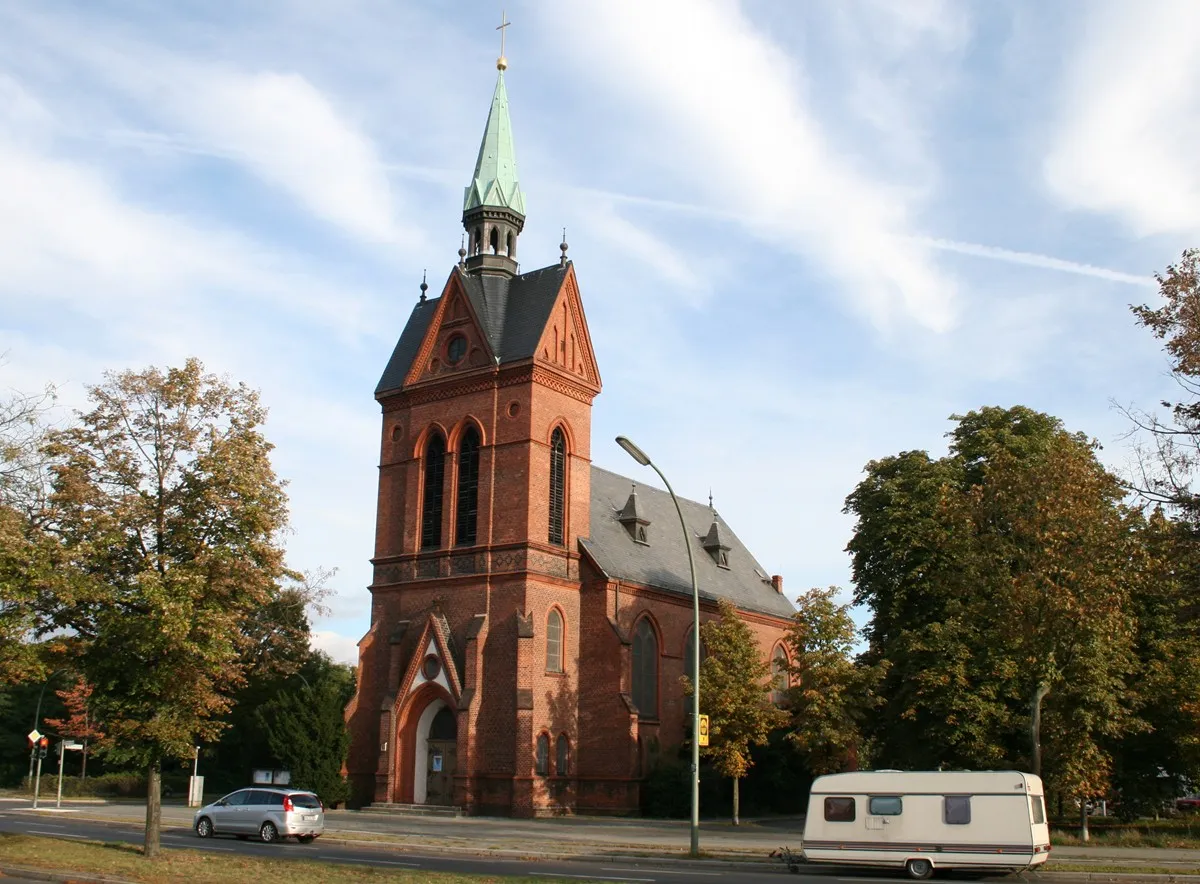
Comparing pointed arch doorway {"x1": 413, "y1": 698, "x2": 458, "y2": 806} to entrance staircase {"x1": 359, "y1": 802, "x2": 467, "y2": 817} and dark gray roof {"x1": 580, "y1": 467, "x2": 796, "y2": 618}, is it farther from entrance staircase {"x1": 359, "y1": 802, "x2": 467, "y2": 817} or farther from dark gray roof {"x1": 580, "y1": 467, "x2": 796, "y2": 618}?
dark gray roof {"x1": 580, "y1": 467, "x2": 796, "y2": 618}

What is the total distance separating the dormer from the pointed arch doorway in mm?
12627

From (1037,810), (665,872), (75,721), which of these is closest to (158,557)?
(665,872)

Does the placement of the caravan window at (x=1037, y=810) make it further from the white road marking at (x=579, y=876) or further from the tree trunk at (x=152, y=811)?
the tree trunk at (x=152, y=811)

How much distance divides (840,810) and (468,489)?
23.8 meters

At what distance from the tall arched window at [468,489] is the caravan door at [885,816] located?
23.1m

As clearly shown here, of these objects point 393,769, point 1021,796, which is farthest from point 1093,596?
point 393,769

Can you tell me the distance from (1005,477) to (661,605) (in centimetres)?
2106

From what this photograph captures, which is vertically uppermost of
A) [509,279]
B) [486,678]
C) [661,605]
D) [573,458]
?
[509,279]

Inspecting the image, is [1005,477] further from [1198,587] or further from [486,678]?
[486,678]

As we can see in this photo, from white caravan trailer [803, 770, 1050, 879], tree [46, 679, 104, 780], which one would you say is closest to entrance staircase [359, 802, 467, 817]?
white caravan trailer [803, 770, 1050, 879]

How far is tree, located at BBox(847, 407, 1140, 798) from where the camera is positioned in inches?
1148

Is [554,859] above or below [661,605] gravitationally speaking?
below

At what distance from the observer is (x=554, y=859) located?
991 inches

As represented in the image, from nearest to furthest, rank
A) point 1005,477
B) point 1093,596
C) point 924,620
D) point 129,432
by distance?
point 129,432
point 1093,596
point 1005,477
point 924,620
